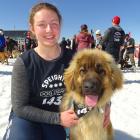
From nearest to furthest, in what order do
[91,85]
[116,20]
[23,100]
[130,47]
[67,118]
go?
[91,85]
[67,118]
[23,100]
[116,20]
[130,47]

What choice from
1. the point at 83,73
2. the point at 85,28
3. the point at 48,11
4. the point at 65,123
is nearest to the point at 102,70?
the point at 83,73

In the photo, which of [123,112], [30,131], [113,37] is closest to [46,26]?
[30,131]

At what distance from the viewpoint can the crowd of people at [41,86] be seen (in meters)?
3.04

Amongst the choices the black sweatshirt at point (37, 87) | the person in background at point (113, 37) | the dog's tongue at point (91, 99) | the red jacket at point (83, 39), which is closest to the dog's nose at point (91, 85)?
the dog's tongue at point (91, 99)

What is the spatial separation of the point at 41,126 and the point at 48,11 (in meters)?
1.22

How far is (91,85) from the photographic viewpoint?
2818mm

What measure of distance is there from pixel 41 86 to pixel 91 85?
60 centimetres

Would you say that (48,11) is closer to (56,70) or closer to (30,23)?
(30,23)

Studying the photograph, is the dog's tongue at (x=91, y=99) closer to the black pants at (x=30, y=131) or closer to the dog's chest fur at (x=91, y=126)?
the dog's chest fur at (x=91, y=126)

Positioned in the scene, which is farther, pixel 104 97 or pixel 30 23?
pixel 30 23

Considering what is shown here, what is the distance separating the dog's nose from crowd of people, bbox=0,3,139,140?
314 millimetres

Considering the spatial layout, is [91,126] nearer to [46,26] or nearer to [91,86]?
[91,86]

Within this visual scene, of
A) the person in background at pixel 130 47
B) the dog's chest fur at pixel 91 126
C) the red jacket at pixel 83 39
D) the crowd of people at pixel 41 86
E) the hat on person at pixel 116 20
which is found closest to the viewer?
the crowd of people at pixel 41 86

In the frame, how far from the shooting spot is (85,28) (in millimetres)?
9891
